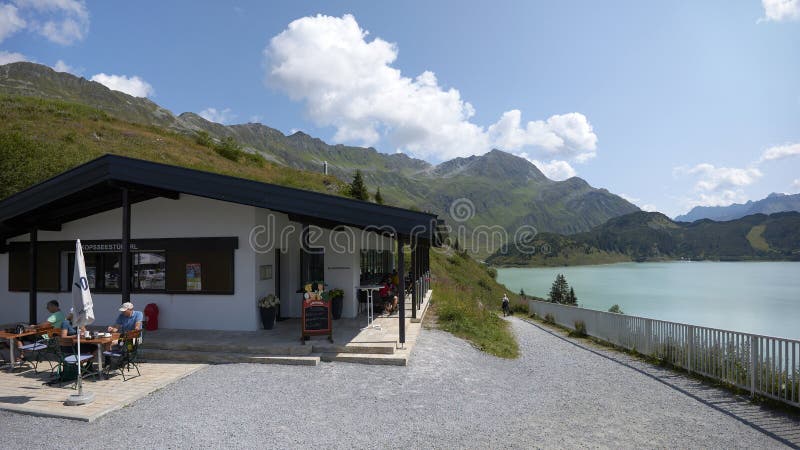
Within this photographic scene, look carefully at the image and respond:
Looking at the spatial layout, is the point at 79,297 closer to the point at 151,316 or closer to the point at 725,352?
the point at 151,316

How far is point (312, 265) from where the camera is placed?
1112 centimetres

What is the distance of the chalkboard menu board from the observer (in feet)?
26.3

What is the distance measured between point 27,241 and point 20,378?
17.4 ft

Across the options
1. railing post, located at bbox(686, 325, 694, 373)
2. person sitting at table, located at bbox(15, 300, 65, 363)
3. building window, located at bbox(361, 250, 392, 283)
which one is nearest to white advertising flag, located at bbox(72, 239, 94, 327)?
person sitting at table, located at bbox(15, 300, 65, 363)

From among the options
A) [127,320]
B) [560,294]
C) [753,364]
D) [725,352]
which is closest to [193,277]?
[127,320]

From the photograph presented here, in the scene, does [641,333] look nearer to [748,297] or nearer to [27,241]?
[27,241]

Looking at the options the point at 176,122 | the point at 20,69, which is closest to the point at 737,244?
the point at 176,122

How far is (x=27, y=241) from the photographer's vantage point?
35.3 feet

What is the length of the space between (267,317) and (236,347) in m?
1.46

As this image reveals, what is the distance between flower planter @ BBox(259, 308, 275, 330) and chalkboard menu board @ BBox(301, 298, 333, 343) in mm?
1629

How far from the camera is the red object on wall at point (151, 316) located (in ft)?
31.0

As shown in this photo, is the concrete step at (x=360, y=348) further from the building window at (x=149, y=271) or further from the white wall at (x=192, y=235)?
the building window at (x=149, y=271)

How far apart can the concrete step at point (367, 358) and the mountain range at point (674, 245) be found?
14322 cm

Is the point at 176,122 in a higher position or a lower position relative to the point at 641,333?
higher
